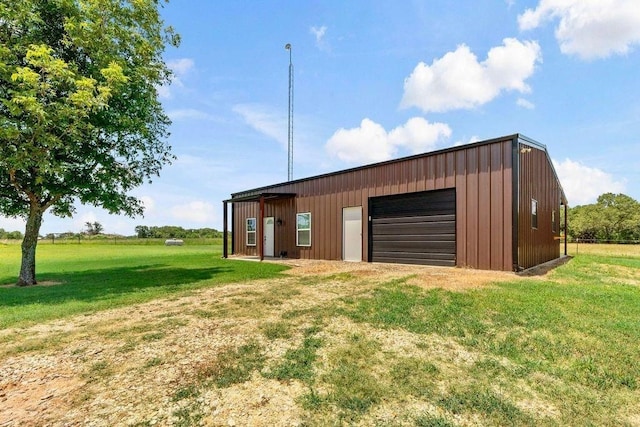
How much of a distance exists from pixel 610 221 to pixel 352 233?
47189 millimetres

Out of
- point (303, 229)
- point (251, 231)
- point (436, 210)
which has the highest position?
point (436, 210)

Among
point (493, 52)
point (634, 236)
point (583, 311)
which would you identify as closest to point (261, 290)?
point (583, 311)

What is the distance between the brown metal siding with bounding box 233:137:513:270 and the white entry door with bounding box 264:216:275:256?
2407 millimetres

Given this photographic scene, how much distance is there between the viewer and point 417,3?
9.96m

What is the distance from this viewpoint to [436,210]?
9828mm

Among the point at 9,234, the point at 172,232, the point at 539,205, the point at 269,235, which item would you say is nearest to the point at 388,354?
the point at 539,205

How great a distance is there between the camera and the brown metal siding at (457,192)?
27.5 ft

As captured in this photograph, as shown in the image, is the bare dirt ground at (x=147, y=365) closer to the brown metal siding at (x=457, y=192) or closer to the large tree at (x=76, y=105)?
the large tree at (x=76, y=105)

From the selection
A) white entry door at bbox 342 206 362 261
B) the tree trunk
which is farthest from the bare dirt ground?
white entry door at bbox 342 206 362 261

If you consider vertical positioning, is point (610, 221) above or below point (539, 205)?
below

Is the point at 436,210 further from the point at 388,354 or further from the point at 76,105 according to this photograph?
the point at 76,105

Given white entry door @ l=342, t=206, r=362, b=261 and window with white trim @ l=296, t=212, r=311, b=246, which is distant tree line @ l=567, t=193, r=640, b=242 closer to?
white entry door @ l=342, t=206, r=362, b=261

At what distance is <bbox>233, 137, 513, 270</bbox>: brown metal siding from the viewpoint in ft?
27.5

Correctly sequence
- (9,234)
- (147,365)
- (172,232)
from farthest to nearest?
1. (172,232)
2. (9,234)
3. (147,365)
